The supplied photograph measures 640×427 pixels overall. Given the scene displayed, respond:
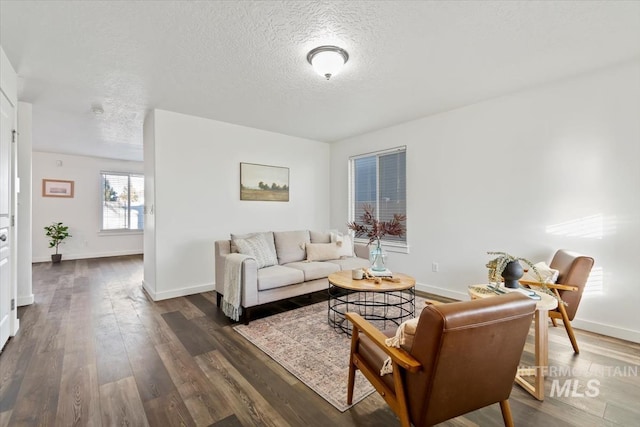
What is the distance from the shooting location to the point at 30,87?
3062 mm

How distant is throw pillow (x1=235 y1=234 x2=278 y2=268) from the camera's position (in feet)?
11.2

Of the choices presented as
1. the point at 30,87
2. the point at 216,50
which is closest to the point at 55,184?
the point at 30,87

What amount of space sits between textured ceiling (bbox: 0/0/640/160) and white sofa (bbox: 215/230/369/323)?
180 cm

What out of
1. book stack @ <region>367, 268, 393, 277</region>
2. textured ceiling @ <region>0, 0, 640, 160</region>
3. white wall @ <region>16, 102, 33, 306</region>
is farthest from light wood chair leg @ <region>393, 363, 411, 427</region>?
white wall @ <region>16, 102, 33, 306</region>

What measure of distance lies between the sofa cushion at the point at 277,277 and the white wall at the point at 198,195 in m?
1.37

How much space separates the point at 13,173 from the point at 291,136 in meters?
3.62

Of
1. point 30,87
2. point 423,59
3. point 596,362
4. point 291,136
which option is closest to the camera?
point 596,362

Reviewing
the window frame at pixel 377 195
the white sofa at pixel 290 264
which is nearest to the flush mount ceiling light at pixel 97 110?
the white sofa at pixel 290 264

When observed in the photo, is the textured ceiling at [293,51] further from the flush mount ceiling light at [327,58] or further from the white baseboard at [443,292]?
the white baseboard at [443,292]

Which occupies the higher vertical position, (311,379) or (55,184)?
(55,184)

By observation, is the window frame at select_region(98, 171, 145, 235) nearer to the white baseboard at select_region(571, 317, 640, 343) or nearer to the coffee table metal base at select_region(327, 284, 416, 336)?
the coffee table metal base at select_region(327, 284, 416, 336)

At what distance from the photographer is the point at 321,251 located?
156 inches

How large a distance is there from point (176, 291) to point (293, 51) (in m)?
3.36

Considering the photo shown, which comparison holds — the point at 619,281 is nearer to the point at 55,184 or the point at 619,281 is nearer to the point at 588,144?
the point at 588,144
